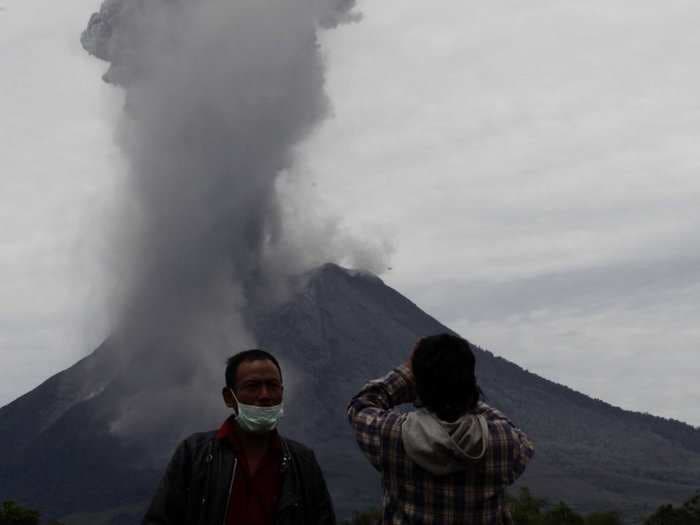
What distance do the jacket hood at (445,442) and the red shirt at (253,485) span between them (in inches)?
44.9

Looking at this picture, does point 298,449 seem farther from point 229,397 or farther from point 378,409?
point 378,409

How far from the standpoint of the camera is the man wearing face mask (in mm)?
7602

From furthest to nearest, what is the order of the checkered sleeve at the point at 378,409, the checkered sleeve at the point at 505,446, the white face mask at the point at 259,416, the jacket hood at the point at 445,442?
1. the white face mask at the point at 259,416
2. the checkered sleeve at the point at 378,409
3. the checkered sleeve at the point at 505,446
4. the jacket hood at the point at 445,442

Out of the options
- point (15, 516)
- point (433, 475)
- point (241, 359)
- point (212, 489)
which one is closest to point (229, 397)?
point (241, 359)

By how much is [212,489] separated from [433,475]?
144 cm

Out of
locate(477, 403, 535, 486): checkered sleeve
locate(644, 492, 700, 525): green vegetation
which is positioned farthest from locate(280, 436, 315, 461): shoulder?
locate(644, 492, 700, 525): green vegetation

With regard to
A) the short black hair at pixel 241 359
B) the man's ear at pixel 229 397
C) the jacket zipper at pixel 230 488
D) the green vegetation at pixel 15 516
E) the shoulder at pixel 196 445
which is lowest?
the jacket zipper at pixel 230 488

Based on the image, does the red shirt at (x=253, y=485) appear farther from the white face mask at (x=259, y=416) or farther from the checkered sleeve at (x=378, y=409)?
the checkered sleeve at (x=378, y=409)

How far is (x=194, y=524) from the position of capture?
25.0 ft

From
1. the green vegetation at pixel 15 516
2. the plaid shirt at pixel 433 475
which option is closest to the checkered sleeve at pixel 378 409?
the plaid shirt at pixel 433 475

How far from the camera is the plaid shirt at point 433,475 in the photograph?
7.02 metres

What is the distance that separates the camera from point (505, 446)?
23.0 ft

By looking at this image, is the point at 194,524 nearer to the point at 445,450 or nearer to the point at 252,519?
the point at 252,519

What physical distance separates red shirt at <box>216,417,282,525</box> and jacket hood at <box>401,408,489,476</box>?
1141mm
